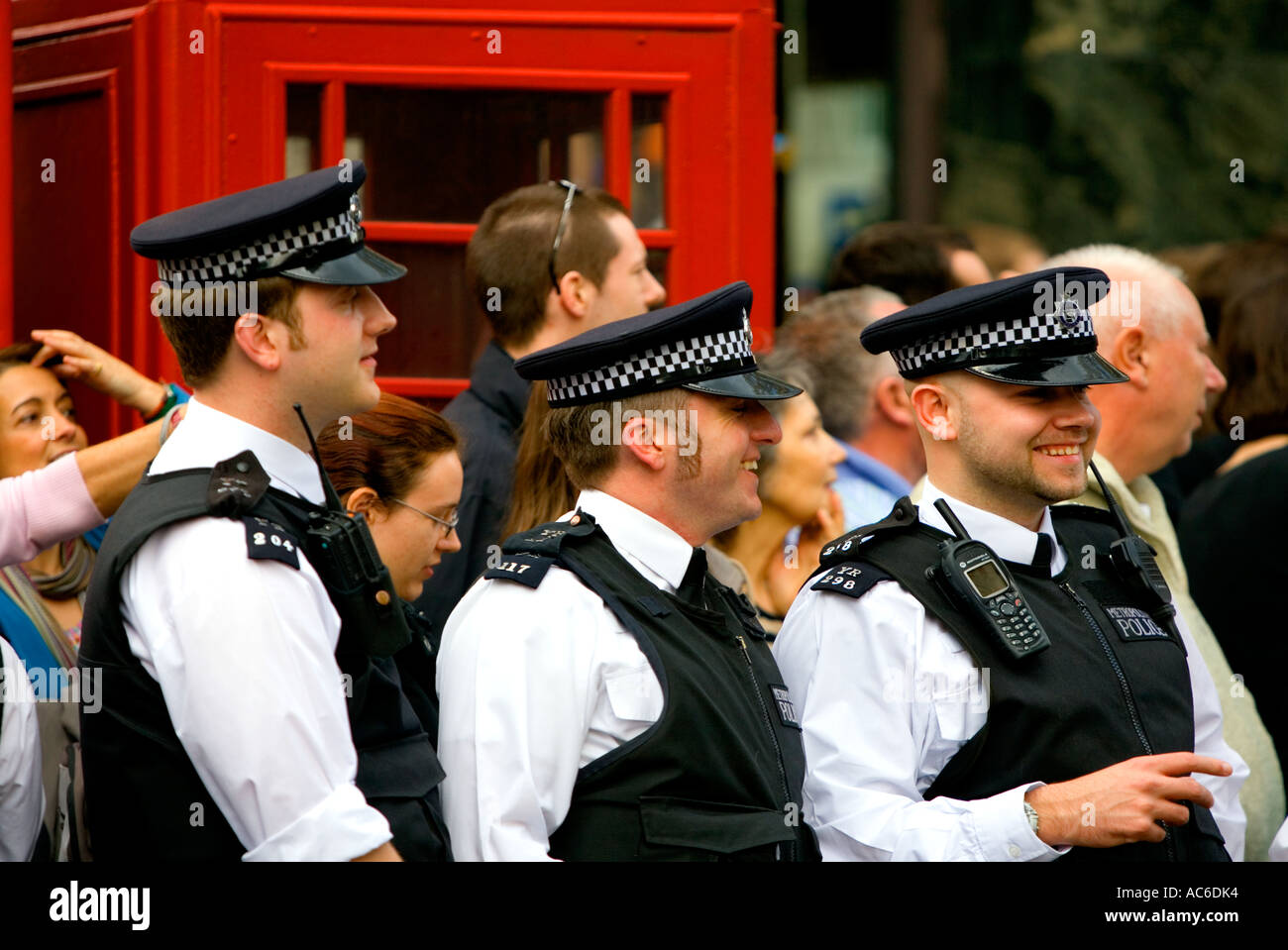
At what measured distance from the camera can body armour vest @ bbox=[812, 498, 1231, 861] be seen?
2.87m

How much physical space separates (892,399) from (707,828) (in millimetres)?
2353

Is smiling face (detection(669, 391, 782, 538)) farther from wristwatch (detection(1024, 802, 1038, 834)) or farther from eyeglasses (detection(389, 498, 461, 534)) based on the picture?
wristwatch (detection(1024, 802, 1038, 834))

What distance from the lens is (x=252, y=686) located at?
239 cm

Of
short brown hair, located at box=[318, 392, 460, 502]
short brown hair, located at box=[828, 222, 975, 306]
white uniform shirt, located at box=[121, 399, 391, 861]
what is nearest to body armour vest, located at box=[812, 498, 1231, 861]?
short brown hair, located at box=[318, 392, 460, 502]

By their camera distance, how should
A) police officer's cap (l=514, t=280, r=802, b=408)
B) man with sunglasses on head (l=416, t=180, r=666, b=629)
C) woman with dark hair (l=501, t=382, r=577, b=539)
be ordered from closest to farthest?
1. police officer's cap (l=514, t=280, r=802, b=408)
2. woman with dark hair (l=501, t=382, r=577, b=539)
3. man with sunglasses on head (l=416, t=180, r=666, b=629)

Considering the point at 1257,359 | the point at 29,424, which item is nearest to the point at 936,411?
the point at 29,424

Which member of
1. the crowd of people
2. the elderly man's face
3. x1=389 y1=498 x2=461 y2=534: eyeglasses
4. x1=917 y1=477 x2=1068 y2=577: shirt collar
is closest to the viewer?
the crowd of people

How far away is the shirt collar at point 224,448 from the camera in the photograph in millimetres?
2654

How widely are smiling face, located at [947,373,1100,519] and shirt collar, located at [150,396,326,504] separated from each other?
1.15m

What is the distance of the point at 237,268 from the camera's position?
8.86 ft

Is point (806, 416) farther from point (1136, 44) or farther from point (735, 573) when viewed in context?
point (1136, 44)

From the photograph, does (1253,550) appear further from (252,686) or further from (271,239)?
(252,686)

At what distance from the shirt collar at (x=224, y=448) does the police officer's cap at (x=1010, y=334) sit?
1084mm

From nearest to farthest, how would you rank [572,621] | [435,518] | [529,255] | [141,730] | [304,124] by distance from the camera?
[141,730]
[572,621]
[435,518]
[529,255]
[304,124]
